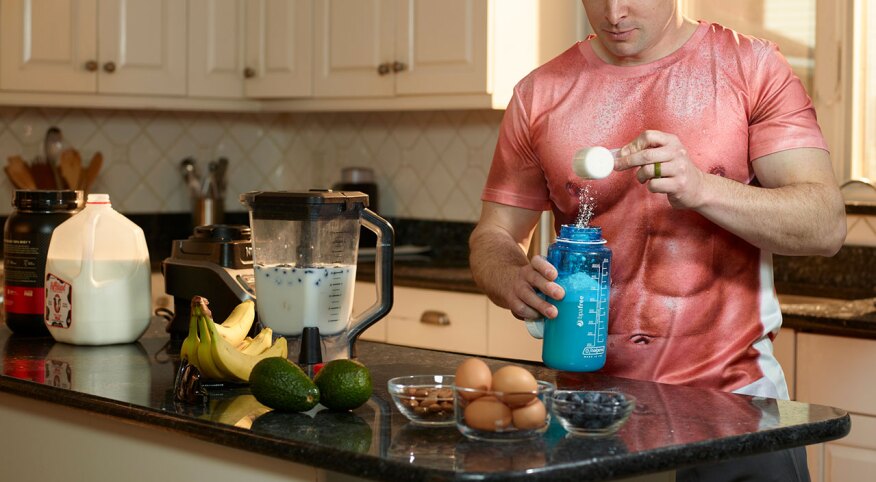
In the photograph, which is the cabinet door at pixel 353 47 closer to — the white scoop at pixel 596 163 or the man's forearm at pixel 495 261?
the man's forearm at pixel 495 261

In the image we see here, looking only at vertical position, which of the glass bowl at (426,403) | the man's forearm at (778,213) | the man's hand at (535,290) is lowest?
the glass bowl at (426,403)

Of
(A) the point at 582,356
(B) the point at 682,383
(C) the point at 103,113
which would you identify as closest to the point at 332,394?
(A) the point at 582,356

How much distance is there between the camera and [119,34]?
12.7ft

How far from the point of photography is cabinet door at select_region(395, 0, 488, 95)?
136 inches

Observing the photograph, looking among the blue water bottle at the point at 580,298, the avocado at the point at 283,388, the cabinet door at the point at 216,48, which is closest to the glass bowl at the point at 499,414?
the avocado at the point at 283,388

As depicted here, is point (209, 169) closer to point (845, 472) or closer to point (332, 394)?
point (845, 472)

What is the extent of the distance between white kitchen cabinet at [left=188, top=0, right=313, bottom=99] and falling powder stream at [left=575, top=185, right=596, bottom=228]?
2210 millimetres

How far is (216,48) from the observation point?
4109 mm

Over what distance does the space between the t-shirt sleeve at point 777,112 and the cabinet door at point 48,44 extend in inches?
103

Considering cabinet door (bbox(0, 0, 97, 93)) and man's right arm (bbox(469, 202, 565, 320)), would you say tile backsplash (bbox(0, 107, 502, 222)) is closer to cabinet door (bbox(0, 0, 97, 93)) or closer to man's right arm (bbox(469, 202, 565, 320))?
cabinet door (bbox(0, 0, 97, 93))

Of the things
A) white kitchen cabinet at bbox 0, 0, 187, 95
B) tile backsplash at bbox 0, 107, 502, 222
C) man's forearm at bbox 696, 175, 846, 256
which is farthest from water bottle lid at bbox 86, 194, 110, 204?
tile backsplash at bbox 0, 107, 502, 222

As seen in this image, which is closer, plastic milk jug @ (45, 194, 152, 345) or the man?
the man

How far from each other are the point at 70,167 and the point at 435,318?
4.82 ft

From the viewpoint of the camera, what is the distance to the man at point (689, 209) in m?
1.77
